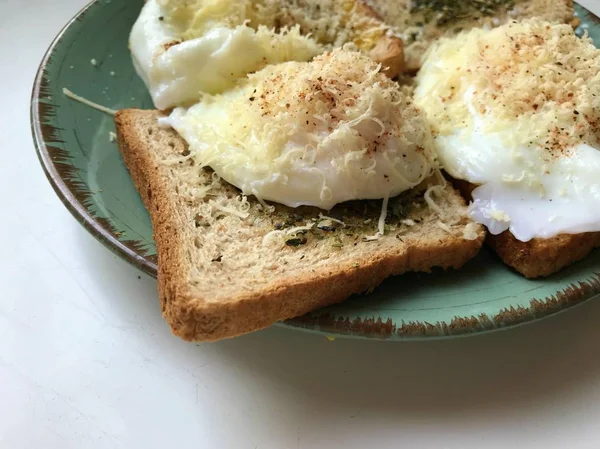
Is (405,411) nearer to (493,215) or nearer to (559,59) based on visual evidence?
(493,215)

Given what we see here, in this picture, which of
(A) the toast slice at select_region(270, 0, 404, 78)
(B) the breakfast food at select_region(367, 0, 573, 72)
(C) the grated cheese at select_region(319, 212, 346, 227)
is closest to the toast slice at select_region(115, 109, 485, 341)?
(C) the grated cheese at select_region(319, 212, 346, 227)

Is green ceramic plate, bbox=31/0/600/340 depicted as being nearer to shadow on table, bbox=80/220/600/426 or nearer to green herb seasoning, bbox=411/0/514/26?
shadow on table, bbox=80/220/600/426

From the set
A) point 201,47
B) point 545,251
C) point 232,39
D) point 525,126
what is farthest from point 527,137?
point 201,47

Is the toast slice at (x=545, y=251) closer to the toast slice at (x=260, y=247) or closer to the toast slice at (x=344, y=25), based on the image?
the toast slice at (x=260, y=247)

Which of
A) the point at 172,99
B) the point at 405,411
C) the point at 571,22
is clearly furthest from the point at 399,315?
the point at 571,22

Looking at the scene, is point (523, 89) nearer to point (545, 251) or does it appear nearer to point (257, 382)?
point (545, 251)

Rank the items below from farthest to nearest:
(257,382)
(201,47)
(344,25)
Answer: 1. (344,25)
2. (201,47)
3. (257,382)
